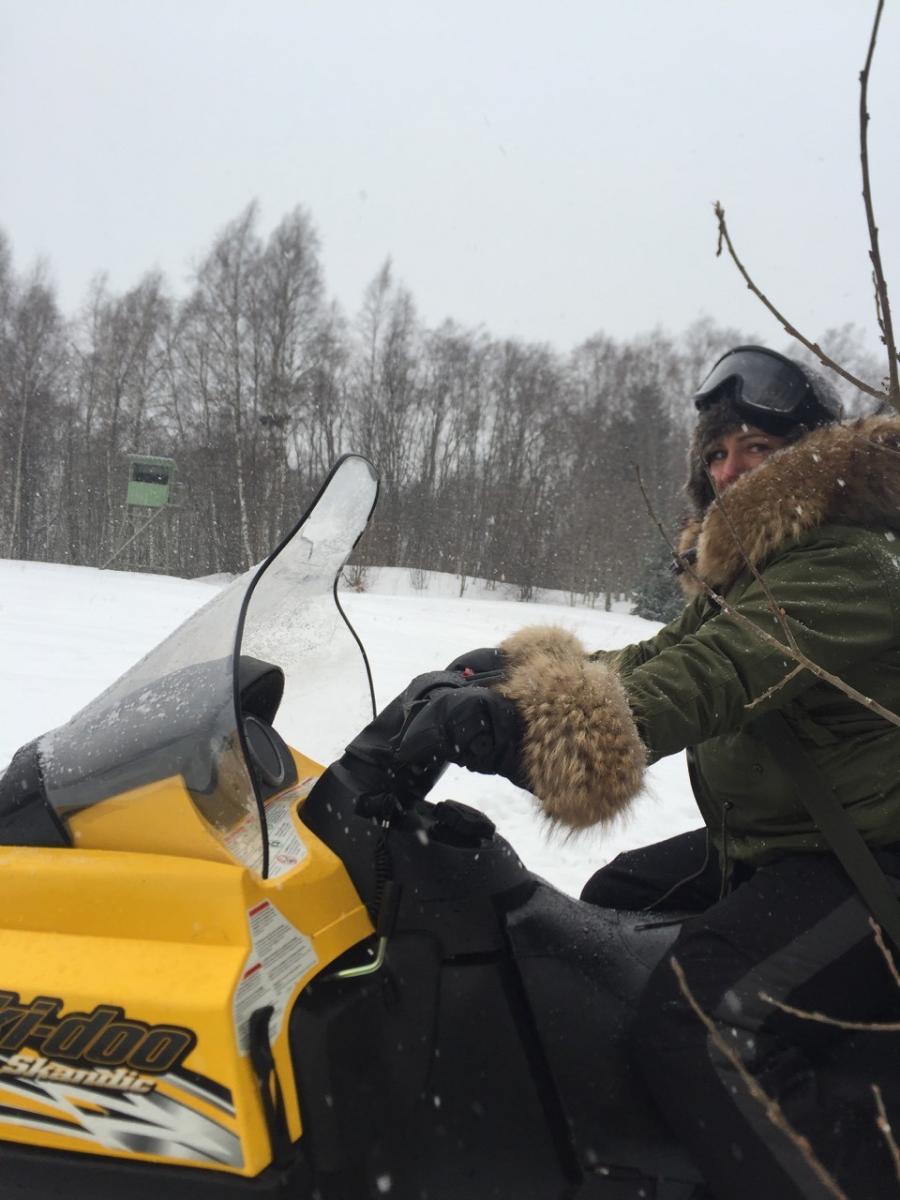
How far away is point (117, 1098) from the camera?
3.39 feet

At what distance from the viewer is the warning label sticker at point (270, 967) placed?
3.40 ft

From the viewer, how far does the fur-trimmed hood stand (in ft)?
4.65

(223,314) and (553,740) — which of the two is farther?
(223,314)

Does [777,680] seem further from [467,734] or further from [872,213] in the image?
[872,213]

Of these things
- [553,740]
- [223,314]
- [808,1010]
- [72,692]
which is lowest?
[72,692]

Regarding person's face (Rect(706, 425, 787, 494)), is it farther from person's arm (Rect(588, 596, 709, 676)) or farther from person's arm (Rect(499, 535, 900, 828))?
person's arm (Rect(499, 535, 900, 828))

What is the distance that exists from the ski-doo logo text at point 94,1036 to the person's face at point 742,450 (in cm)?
144

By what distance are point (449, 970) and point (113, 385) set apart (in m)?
31.7

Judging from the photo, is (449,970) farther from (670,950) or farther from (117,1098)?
(117,1098)

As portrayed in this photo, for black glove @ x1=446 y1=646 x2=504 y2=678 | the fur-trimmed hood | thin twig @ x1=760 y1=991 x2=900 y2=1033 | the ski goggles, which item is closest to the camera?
thin twig @ x1=760 y1=991 x2=900 y2=1033

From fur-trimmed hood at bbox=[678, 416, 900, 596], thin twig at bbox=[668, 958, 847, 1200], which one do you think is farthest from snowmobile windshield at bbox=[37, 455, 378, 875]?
fur-trimmed hood at bbox=[678, 416, 900, 596]

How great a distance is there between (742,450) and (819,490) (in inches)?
16.7

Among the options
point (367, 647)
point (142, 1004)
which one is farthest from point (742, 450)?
point (367, 647)

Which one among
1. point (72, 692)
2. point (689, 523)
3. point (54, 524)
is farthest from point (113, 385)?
point (689, 523)
